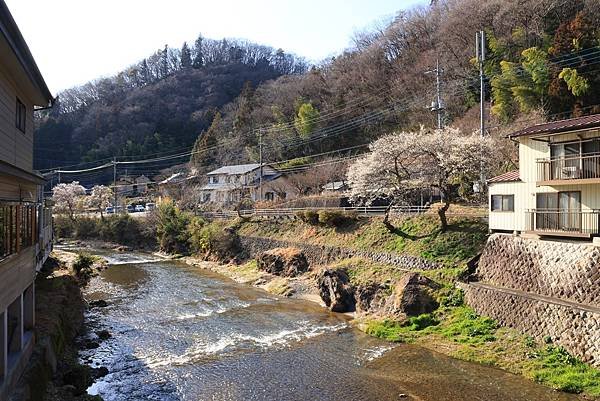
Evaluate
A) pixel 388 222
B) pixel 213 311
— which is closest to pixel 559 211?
pixel 388 222

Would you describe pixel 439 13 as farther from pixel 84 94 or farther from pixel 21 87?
pixel 84 94

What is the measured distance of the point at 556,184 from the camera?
1670 cm

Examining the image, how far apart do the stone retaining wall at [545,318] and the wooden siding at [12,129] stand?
16418 millimetres

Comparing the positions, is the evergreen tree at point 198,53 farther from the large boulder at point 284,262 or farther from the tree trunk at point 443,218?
the tree trunk at point 443,218

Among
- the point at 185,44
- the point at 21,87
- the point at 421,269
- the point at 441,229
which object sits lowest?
the point at 421,269

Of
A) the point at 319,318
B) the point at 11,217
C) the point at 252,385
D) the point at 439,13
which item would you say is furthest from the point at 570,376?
the point at 439,13

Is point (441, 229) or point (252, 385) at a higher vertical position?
point (441, 229)

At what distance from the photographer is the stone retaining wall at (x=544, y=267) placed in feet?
47.9

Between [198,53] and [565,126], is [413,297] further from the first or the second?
[198,53]

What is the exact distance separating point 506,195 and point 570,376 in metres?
8.52

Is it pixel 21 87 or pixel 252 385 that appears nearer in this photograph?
pixel 21 87

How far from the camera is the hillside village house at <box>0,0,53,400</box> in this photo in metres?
8.83

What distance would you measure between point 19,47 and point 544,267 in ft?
57.3

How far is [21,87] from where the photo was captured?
11.8 m
